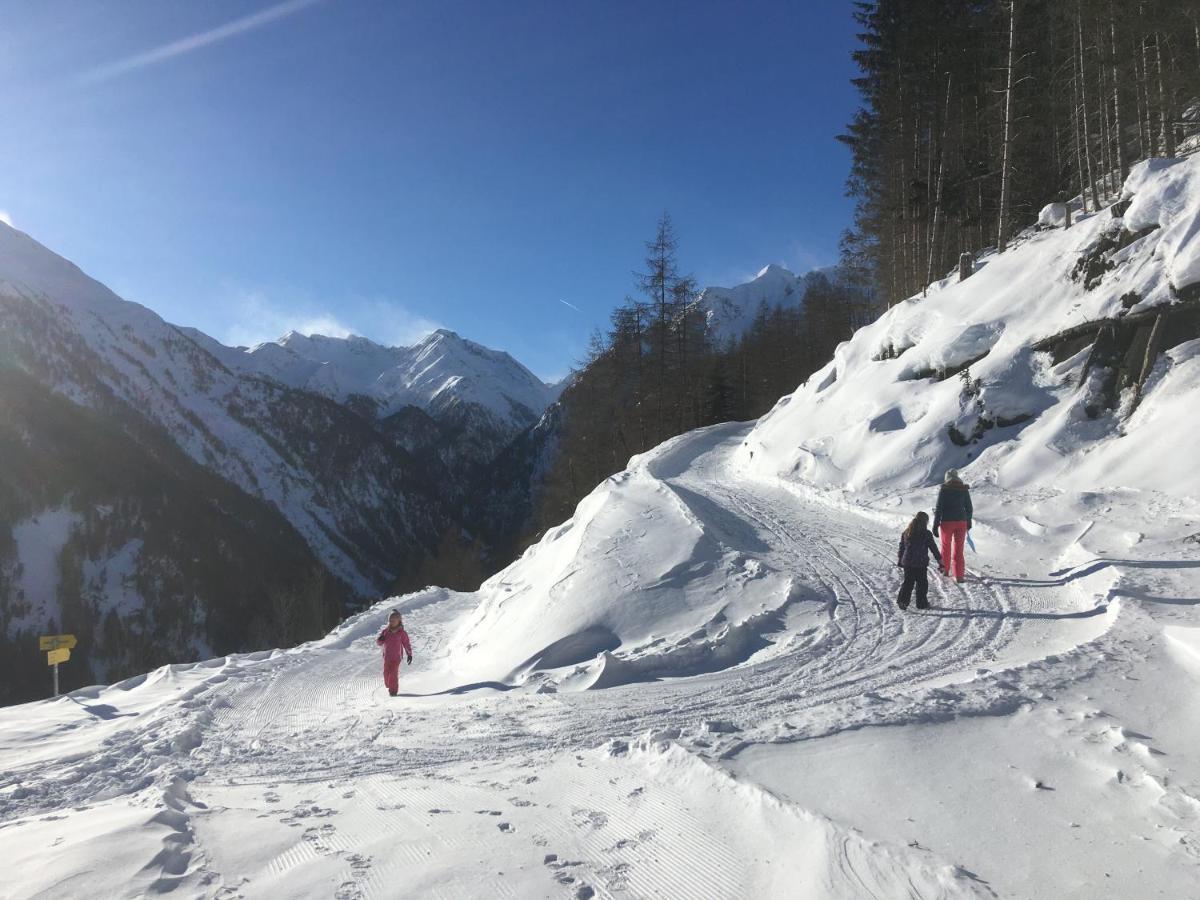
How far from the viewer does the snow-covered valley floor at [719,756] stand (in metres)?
3.37

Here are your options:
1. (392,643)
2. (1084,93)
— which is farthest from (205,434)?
(1084,93)

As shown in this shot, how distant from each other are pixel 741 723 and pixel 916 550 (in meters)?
4.39

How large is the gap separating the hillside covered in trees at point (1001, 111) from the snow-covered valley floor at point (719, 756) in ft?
45.2

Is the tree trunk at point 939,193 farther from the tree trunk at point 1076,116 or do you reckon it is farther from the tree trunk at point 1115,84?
the tree trunk at point 1115,84

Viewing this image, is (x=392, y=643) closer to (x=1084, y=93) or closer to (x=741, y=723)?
(x=741, y=723)

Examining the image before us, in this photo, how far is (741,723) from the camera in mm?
5133

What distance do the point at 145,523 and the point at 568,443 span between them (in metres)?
101

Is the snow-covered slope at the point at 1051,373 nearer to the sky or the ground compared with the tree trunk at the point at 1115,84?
nearer to the ground

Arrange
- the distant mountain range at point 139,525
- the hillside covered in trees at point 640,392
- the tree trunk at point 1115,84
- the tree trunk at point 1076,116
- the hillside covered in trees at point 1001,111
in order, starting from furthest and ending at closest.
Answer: the distant mountain range at point 139,525
the hillside covered in trees at point 640,392
the tree trunk at point 1076,116
the hillside covered in trees at point 1001,111
the tree trunk at point 1115,84

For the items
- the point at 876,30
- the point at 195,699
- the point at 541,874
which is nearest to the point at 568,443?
the point at 876,30

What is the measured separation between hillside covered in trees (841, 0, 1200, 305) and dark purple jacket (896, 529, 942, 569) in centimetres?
1445

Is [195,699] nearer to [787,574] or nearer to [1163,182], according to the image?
[787,574]

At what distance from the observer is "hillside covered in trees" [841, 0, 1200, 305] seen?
1731 cm

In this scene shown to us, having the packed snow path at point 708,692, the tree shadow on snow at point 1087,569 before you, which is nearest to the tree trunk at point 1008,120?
the packed snow path at point 708,692
